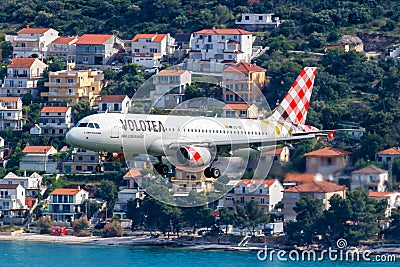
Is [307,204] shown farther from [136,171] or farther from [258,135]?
[258,135]

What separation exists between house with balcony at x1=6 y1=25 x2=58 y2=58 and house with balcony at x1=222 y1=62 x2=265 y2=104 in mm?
22473

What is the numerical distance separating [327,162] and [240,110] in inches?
2025

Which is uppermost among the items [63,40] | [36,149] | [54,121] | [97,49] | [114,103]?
[63,40]

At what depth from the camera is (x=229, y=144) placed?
5034 cm

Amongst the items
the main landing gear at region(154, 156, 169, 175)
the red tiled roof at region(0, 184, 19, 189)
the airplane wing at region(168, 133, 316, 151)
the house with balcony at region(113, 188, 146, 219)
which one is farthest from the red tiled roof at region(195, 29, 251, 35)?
the main landing gear at region(154, 156, 169, 175)

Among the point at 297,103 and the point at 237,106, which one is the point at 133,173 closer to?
the point at 237,106

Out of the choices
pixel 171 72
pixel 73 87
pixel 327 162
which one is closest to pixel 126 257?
pixel 171 72

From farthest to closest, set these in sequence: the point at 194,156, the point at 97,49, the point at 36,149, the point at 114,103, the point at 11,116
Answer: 1. the point at 97,49
2. the point at 11,116
3. the point at 114,103
4. the point at 36,149
5. the point at 194,156

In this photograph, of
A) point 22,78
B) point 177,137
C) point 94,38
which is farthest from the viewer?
point 94,38

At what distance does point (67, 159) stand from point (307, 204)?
24155mm

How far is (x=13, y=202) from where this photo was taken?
4156 inches

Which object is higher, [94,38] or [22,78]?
[94,38]

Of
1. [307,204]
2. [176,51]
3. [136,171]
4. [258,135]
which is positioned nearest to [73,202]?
[136,171]

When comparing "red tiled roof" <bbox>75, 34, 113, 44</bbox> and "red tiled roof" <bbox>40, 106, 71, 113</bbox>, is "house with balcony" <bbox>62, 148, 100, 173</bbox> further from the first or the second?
"red tiled roof" <bbox>75, 34, 113, 44</bbox>
